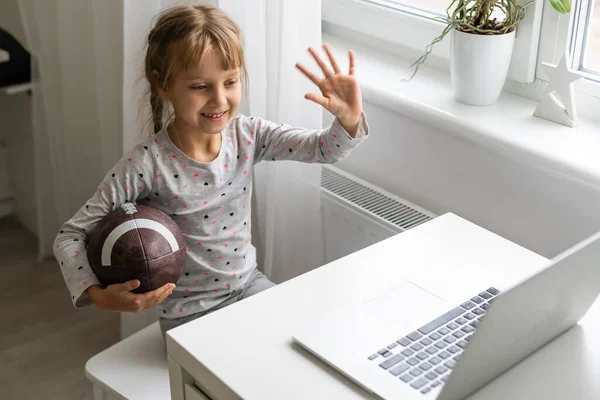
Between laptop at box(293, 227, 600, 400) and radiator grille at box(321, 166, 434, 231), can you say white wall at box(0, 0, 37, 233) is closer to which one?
radiator grille at box(321, 166, 434, 231)

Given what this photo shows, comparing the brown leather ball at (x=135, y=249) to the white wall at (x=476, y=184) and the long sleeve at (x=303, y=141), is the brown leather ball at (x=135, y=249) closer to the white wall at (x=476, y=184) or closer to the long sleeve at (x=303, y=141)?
the long sleeve at (x=303, y=141)

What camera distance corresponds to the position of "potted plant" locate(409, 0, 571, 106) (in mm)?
1652

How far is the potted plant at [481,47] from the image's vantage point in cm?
165

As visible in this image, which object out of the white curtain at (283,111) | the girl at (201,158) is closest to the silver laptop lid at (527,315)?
the girl at (201,158)

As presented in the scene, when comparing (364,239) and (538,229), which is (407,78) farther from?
(538,229)

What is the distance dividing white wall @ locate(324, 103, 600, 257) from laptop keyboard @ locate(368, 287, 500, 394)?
0.49m

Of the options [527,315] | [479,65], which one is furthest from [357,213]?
[527,315]

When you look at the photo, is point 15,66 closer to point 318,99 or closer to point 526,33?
point 318,99

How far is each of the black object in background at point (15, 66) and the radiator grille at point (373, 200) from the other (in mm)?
1031

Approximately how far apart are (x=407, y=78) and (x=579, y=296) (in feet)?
3.23

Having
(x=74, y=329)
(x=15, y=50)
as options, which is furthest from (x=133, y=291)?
(x=15, y=50)

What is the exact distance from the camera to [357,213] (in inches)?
72.2

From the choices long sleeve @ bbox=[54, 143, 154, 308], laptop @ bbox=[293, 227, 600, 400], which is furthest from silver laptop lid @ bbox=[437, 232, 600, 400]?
long sleeve @ bbox=[54, 143, 154, 308]

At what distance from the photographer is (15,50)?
2.37m
